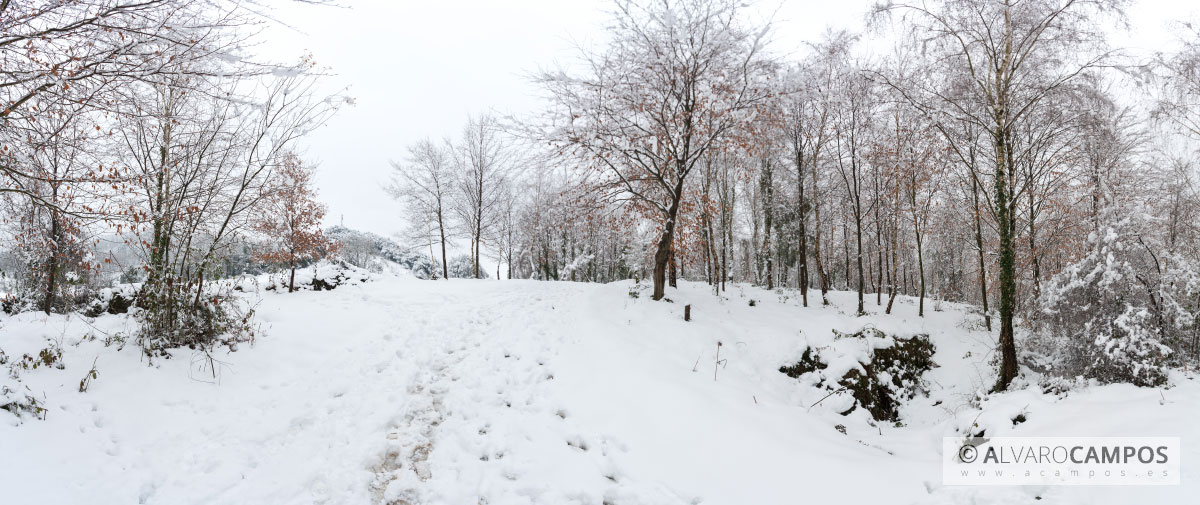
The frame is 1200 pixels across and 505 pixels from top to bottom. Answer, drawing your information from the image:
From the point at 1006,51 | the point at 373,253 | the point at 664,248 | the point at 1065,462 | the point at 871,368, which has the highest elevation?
the point at 1006,51

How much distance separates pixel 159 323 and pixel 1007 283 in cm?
1277

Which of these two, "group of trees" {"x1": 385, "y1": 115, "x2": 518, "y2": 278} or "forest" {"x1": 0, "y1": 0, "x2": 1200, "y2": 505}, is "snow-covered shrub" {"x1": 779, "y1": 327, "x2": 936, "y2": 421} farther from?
"group of trees" {"x1": 385, "y1": 115, "x2": 518, "y2": 278}

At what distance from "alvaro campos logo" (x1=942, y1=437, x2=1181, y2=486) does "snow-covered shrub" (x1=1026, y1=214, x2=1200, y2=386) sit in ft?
6.37

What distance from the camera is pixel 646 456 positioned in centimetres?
479

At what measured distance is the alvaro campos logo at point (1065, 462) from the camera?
3.93 meters

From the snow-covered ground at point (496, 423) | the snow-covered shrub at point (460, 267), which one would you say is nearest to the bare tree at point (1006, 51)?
the snow-covered ground at point (496, 423)

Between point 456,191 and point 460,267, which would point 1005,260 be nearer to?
point 456,191

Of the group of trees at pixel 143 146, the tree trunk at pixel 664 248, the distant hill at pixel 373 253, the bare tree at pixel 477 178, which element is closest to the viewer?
the group of trees at pixel 143 146

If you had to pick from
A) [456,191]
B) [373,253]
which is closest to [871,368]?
[456,191]

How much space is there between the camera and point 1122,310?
6.30m

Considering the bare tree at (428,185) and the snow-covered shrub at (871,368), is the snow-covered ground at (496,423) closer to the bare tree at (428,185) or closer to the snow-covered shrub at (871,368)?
the snow-covered shrub at (871,368)

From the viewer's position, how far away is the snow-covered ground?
12.9 ft

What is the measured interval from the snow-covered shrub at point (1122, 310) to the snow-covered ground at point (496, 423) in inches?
20.3

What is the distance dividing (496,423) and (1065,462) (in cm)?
620
